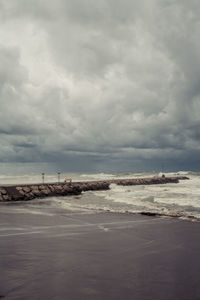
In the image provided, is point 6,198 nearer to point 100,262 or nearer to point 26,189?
point 26,189

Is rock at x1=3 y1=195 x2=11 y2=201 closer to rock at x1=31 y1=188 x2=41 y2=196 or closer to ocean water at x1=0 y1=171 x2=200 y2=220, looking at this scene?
A: ocean water at x1=0 y1=171 x2=200 y2=220

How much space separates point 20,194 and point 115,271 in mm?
26779

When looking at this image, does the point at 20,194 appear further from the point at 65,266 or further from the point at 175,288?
the point at 175,288

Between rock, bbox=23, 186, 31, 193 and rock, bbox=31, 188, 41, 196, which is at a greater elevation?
rock, bbox=23, 186, 31, 193

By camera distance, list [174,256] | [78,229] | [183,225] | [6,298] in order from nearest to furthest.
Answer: [6,298]
[174,256]
[78,229]
[183,225]

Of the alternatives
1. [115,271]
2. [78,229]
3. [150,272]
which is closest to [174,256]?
[150,272]

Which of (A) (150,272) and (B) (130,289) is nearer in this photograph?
(B) (130,289)

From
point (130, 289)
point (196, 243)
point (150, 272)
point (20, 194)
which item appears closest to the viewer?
point (130, 289)

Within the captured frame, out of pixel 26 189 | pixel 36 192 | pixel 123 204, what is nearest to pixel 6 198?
pixel 36 192

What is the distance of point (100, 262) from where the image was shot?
716cm

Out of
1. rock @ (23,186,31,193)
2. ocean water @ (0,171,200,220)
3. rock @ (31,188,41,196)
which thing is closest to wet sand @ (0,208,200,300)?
ocean water @ (0,171,200,220)

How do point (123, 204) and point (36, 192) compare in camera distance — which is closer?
point (123, 204)

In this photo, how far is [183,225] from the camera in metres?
12.7

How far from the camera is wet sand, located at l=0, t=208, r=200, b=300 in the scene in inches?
209
